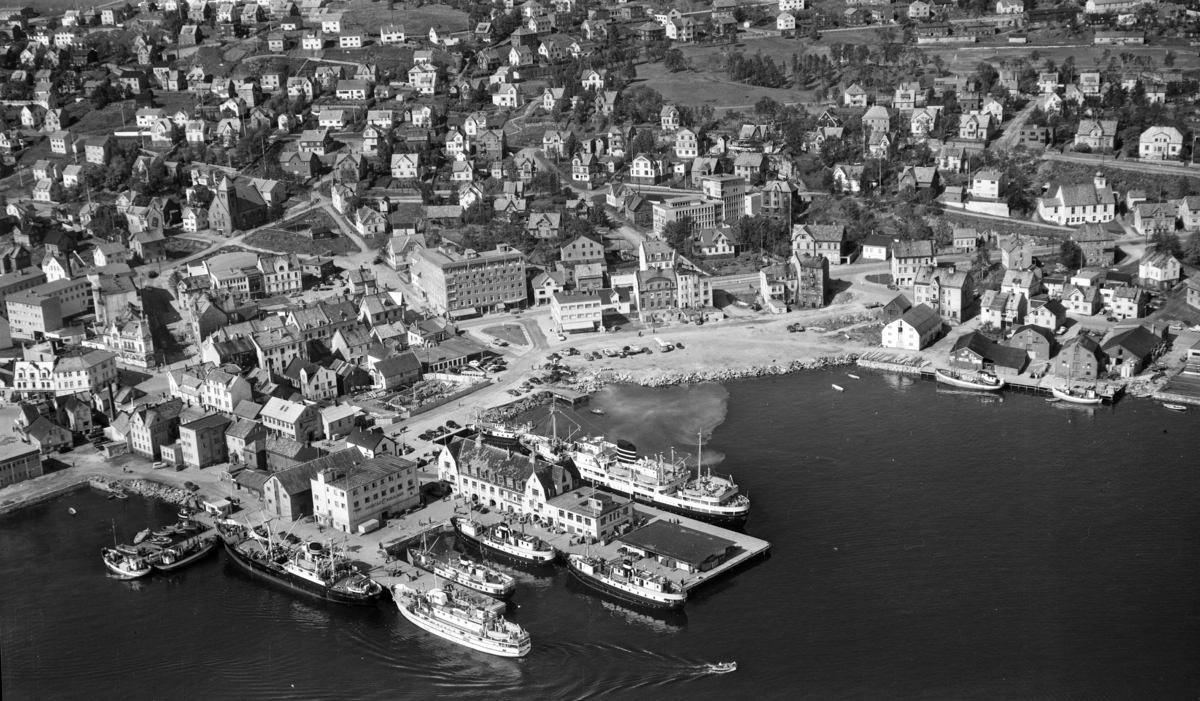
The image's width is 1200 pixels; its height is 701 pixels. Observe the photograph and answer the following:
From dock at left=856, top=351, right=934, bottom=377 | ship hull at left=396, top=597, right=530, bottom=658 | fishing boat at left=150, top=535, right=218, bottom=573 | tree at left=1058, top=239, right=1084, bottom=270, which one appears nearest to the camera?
ship hull at left=396, top=597, right=530, bottom=658

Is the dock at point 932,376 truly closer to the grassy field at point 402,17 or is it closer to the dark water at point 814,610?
the dark water at point 814,610

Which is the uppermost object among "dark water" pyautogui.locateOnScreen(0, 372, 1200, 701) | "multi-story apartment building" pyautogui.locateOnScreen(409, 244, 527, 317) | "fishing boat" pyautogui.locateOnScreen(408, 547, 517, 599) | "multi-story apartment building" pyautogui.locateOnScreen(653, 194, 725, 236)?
"multi-story apartment building" pyautogui.locateOnScreen(653, 194, 725, 236)

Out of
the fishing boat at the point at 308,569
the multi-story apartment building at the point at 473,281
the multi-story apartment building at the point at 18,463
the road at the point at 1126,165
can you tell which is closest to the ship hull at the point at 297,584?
the fishing boat at the point at 308,569

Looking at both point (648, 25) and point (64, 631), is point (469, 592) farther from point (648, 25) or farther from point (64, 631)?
point (648, 25)

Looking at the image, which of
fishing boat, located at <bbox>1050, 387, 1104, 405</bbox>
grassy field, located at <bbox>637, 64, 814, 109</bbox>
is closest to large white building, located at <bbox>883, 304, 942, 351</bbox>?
fishing boat, located at <bbox>1050, 387, 1104, 405</bbox>

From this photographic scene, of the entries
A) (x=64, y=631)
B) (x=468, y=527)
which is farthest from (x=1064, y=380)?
(x=64, y=631)

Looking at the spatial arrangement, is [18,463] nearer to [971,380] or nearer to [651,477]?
[651,477]

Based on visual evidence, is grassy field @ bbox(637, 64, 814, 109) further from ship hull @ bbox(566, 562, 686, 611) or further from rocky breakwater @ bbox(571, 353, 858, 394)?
ship hull @ bbox(566, 562, 686, 611)
